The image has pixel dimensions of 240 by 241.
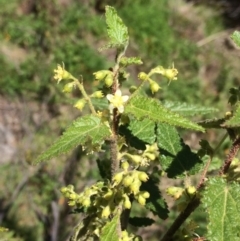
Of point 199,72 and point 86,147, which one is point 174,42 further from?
point 86,147

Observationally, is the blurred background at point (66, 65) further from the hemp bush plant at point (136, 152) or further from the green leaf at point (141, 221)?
the hemp bush plant at point (136, 152)

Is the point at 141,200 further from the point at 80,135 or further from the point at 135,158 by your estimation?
the point at 80,135

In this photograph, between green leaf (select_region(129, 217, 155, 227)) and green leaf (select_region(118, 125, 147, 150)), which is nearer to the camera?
green leaf (select_region(118, 125, 147, 150))

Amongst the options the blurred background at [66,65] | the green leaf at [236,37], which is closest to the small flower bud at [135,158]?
the green leaf at [236,37]

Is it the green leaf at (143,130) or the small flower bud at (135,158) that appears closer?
the small flower bud at (135,158)

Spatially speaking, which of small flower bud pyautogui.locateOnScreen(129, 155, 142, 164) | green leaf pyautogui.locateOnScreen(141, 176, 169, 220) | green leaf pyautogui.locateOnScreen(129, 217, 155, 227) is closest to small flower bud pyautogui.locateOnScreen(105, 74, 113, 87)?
small flower bud pyautogui.locateOnScreen(129, 155, 142, 164)

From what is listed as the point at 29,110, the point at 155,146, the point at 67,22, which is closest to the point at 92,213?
the point at 155,146

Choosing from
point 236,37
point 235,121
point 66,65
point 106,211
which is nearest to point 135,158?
point 106,211

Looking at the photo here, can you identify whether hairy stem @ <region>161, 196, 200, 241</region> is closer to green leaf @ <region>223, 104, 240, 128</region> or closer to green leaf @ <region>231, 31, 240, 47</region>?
green leaf @ <region>223, 104, 240, 128</region>
